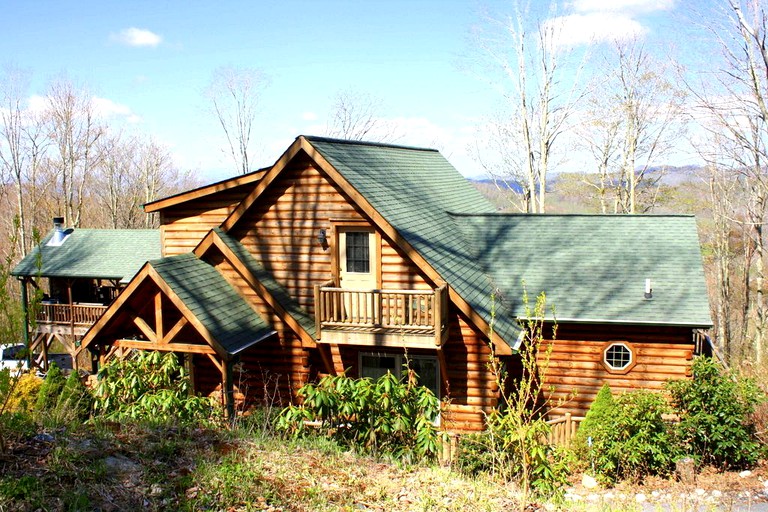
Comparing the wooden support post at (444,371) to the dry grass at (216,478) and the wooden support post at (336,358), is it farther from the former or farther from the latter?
the dry grass at (216,478)

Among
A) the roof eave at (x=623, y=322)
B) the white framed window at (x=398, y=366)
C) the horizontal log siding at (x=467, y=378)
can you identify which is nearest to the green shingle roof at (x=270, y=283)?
the white framed window at (x=398, y=366)

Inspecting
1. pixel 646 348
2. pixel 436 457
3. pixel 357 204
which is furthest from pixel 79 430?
pixel 646 348

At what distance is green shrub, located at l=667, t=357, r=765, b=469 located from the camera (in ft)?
33.9

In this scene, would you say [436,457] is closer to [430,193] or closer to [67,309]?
[430,193]

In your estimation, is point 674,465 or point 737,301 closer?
point 674,465

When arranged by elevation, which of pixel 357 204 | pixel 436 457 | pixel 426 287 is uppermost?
pixel 357 204

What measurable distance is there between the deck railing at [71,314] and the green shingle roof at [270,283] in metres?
13.1

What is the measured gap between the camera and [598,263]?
1424cm

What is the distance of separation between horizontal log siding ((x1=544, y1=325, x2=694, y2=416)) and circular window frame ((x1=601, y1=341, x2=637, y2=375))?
0.05 m

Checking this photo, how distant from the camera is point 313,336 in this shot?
12016mm

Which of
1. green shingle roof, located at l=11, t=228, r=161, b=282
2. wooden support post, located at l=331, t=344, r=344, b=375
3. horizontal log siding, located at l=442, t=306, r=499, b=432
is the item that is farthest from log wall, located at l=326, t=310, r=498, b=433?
green shingle roof, located at l=11, t=228, r=161, b=282

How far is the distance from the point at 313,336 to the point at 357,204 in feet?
9.45

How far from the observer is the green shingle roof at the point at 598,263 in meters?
12.7

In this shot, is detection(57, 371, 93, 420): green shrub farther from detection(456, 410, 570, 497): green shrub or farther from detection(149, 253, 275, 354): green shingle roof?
detection(456, 410, 570, 497): green shrub
